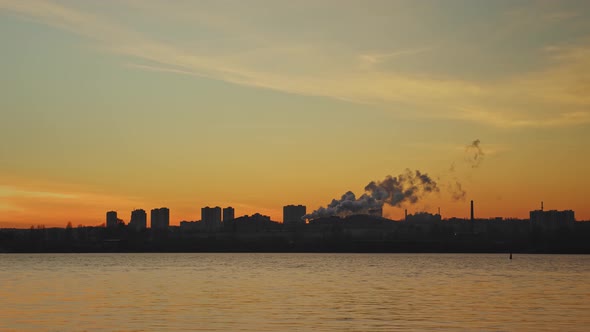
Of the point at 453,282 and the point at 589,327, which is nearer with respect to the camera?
the point at 589,327

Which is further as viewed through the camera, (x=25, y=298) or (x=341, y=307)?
(x=25, y=298)

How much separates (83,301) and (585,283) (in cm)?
6701

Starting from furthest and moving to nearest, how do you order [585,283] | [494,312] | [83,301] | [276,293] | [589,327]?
[585,283]
[276,293]
[83,301]
[494,312]
[589,327]

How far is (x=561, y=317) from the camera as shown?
6412 cm

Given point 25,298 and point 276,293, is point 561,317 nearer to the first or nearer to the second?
point 276,293

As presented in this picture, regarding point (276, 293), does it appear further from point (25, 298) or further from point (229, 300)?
point (25, 298)

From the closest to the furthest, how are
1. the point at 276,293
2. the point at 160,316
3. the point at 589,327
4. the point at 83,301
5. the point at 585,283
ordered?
the point at 589,327, the point at 160,316, the point at 83,301, the point at 276,293, the point at 585,283

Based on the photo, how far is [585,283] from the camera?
372 feet

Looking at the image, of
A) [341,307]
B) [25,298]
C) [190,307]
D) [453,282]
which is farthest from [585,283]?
[25,298]

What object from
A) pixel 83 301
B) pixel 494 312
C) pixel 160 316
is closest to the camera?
pixel 160 316

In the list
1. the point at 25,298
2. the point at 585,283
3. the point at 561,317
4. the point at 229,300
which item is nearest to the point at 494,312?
the point at 561,317

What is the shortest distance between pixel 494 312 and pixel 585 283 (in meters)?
50.8

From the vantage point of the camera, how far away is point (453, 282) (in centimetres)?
11362

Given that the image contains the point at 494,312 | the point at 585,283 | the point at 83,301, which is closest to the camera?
the point at 494,312
